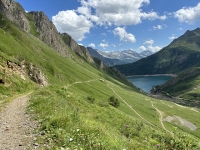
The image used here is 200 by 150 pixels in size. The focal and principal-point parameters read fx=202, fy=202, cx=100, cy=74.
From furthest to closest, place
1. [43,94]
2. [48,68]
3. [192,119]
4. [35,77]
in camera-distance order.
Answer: [192,119] → [48,68] → [35,77] → [43,94]

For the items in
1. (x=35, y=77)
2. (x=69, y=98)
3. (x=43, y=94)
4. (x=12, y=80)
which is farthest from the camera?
(x=35, y=77)

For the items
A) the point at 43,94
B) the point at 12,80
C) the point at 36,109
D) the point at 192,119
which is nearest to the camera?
the point at 36,109

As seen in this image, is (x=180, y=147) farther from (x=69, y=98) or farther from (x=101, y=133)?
(x=69, y=98)

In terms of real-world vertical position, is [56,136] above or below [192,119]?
above

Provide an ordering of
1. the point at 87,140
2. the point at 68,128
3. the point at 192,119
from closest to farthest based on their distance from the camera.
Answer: the point at 87,140 → the point at 68,128 → the point at 192,119

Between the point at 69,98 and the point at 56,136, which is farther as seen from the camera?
the point at 69,98

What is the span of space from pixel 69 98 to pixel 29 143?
55.9 feet

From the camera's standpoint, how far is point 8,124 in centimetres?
1407

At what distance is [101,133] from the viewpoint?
1194cm

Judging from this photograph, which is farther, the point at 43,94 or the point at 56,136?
the point at 43,94

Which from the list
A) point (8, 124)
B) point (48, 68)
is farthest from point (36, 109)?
point (48, 68)

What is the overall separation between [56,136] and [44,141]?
653 mm

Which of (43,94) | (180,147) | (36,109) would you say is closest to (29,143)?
(36,109)

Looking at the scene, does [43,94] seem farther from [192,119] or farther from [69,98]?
[192,119]
